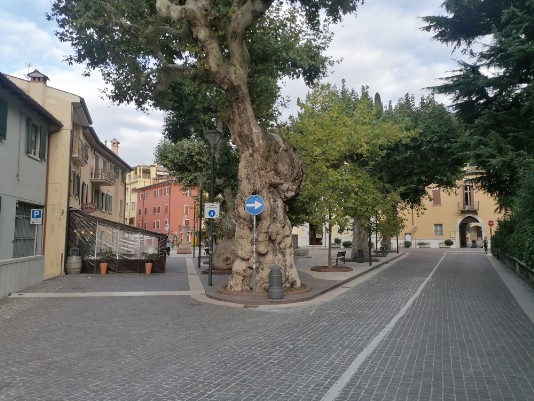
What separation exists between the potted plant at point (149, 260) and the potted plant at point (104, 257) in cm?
160

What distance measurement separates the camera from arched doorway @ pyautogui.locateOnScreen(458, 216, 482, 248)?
60.7 metres

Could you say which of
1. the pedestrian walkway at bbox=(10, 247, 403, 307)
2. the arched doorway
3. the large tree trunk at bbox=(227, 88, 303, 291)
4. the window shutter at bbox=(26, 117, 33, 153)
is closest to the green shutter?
the window shutter at bbox=(26, 117, 33, 153)

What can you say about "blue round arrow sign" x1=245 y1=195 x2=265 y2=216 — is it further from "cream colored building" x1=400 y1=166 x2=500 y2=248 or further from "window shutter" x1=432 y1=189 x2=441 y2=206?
"window shutter" x1=432 y1=189 x2=441 y2=206

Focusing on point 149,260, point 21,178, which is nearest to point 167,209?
point 149,260

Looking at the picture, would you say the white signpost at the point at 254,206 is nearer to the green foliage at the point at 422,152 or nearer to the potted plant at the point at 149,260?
the potted plant at the point at 149,260

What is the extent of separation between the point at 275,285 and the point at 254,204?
88.3 inches

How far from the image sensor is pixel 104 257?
20906 millimetres

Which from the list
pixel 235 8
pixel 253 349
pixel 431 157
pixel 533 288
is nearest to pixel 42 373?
pixel 253 349

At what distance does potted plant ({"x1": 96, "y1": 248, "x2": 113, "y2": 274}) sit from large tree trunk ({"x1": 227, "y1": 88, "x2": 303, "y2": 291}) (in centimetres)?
928

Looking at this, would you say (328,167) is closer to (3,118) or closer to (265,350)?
(3,118)

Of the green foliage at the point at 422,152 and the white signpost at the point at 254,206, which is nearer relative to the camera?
the white signpost at the point at 254,206

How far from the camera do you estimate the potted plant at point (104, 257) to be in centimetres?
2047

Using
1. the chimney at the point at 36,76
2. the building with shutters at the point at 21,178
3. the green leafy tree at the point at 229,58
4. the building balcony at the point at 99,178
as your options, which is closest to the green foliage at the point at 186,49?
the green leafy tree at the point at 229,58

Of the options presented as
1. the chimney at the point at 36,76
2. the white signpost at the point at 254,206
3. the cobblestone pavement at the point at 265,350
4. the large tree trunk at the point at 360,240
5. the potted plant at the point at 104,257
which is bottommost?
the cobblestone pavement at the point at 265,350
